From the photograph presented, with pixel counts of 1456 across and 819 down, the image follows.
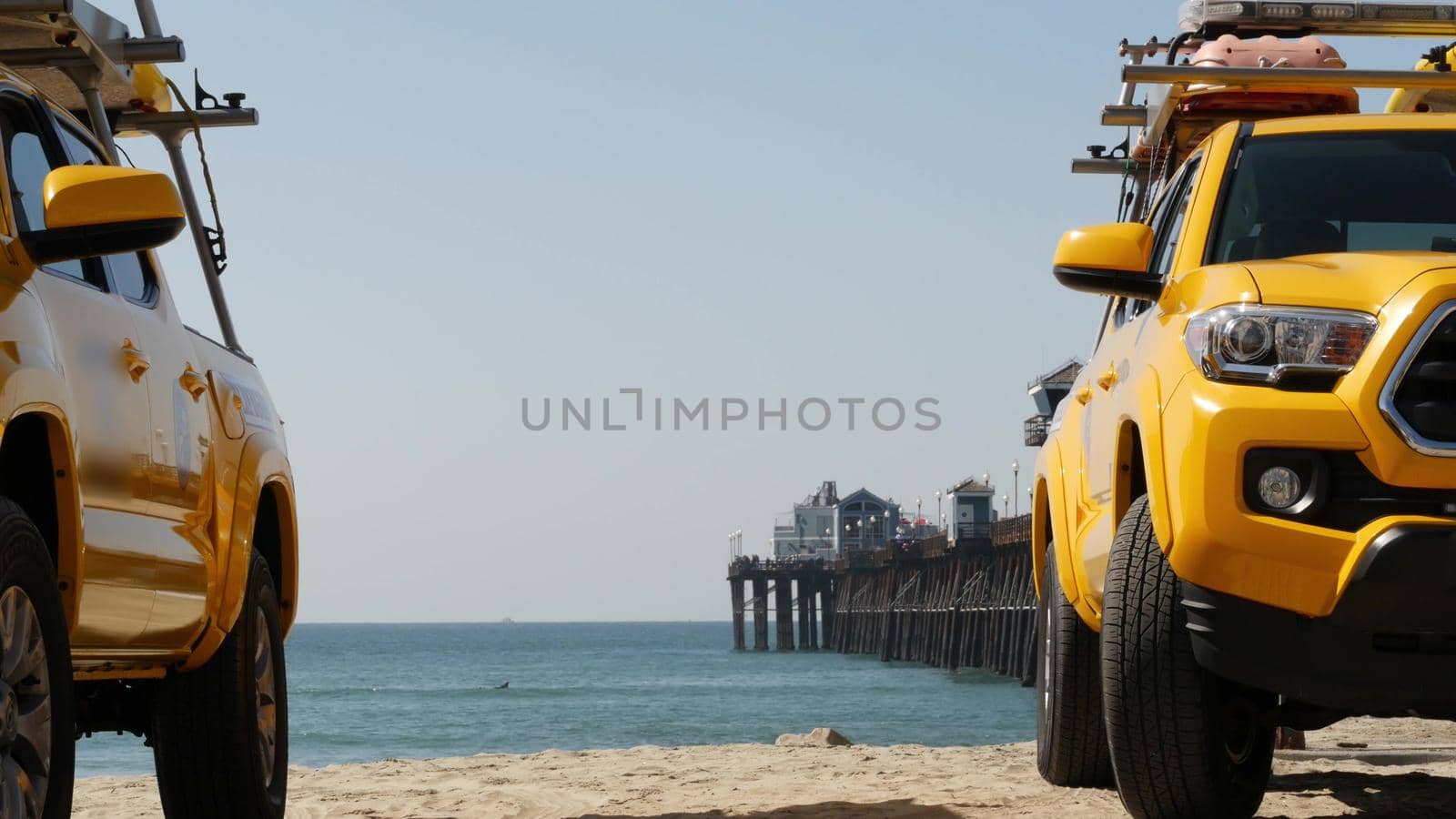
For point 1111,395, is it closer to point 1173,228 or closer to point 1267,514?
point 1173,228

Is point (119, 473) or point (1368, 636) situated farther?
point (119, 473)

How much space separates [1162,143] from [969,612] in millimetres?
68100

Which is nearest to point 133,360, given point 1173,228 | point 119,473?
point 119,473

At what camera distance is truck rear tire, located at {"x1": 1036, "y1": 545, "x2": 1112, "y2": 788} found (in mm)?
6770

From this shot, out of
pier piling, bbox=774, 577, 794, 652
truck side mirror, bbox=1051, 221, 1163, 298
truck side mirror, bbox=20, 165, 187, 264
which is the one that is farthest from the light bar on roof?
pier piling, bbox=774, 577, 794, 652

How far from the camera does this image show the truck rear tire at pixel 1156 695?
443 centimetres

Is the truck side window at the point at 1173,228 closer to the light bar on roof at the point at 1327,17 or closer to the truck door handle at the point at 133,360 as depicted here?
the light bar on roof at the point at 1327,17

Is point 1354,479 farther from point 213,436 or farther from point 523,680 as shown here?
point 523,680

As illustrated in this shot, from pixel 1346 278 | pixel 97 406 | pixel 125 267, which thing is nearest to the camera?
pixel 1346 278

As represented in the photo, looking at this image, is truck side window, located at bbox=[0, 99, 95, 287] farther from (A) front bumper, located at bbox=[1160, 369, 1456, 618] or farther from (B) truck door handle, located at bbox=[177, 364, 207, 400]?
(A) front bumper, located at bbox=[1160, 369, 1456, 618]

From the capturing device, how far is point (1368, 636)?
4004 millimetres

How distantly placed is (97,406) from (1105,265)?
8.17 feet

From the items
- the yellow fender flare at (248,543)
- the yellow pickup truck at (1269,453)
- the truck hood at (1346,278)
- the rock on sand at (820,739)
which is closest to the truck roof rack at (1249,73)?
the yellow pickup truck at (1269,453)

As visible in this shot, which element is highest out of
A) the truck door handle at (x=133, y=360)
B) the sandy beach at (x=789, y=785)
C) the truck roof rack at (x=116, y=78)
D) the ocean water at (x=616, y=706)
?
the truck roof rack at (x=116, y=78)
